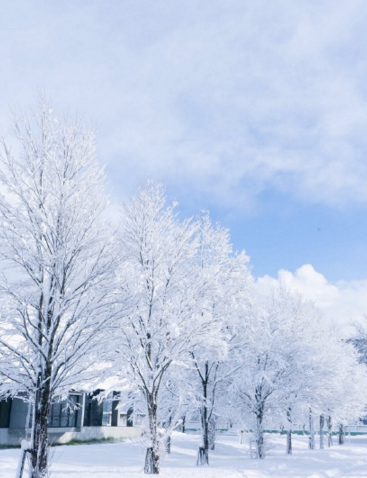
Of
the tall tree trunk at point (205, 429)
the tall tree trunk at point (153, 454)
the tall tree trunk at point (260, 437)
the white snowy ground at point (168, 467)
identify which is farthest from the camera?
the tall tree trunk at point (260, 437)

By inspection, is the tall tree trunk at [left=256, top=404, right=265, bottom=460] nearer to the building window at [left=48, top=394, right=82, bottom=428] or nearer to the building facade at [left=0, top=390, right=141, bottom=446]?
the building facade at [left=0, top=390, right=141, bottom=446]

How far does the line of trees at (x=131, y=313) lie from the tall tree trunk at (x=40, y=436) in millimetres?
20

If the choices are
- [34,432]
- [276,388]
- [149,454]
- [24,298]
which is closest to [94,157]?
[24,298]

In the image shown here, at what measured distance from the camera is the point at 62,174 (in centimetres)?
1058

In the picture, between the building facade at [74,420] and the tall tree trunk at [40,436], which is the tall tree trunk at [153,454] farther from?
the building facade at [74,420]

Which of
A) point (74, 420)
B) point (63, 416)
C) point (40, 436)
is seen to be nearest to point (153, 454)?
point (40, 436)

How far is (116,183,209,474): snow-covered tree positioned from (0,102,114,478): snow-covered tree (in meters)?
3.92

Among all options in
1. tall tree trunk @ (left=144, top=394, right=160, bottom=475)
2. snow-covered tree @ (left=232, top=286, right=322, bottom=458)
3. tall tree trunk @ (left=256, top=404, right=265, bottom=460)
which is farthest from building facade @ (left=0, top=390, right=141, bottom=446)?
tall tree trunk @ (left=144, top=394, right=160, bottom=475)

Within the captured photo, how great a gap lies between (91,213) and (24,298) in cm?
235

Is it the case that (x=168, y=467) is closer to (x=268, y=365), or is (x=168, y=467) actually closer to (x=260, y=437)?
(x=260, y=437)

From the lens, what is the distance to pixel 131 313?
1126cm

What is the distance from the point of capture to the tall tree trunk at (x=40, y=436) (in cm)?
903

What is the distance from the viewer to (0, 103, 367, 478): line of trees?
9.80m

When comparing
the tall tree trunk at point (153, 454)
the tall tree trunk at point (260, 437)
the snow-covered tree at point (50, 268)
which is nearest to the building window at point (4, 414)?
the tall tree trunk at point (153, 454)
